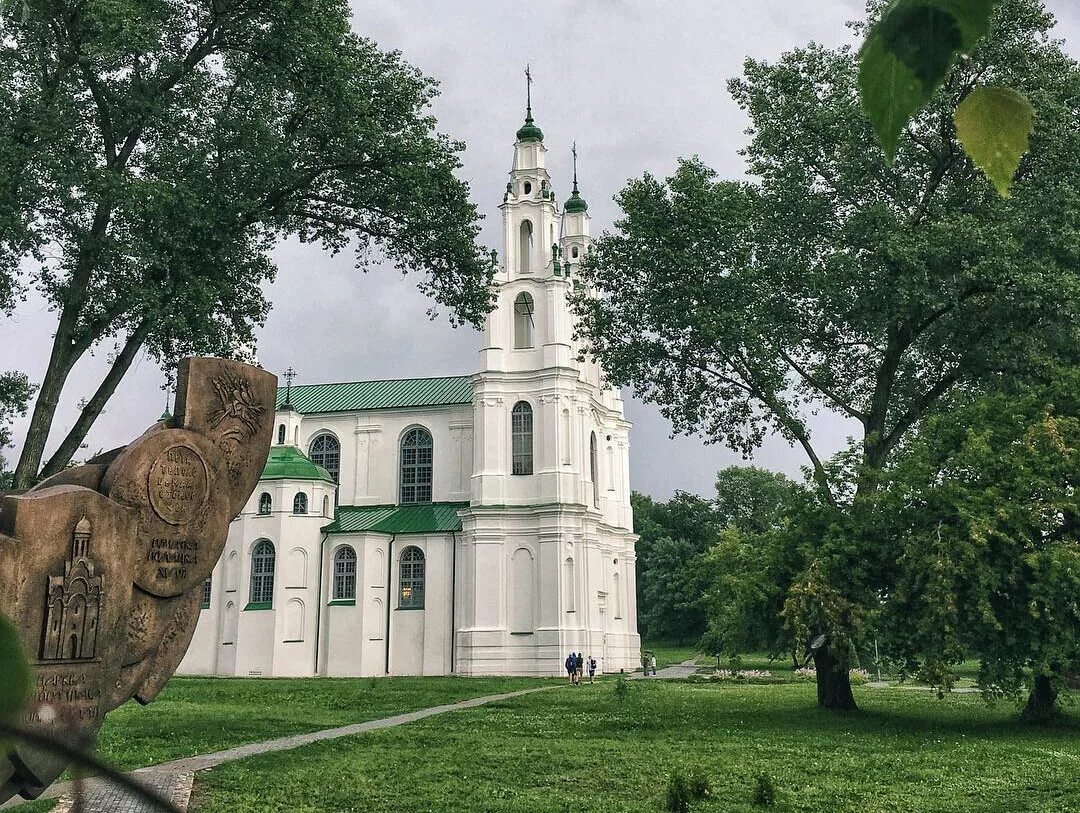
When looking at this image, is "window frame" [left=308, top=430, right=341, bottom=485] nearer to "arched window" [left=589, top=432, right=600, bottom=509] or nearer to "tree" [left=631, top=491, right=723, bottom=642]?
"arched window" [left=589, top=432, right=600, bottom=509]

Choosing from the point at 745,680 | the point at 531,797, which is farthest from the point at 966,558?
the point at 745,680

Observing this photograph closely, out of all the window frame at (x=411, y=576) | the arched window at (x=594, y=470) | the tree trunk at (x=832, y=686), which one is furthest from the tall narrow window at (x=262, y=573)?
the tree trunk at (x=832, y=686)

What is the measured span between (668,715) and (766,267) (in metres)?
8.70

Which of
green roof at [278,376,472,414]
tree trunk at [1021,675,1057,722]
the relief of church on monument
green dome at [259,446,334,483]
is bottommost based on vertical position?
tree trunk at [1021,675,1057,722]

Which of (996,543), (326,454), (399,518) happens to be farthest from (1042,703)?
(326,454)

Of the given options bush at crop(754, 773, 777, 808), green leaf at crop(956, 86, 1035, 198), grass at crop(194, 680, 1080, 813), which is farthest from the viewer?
grass at crop(194, 680, 1080, 813)

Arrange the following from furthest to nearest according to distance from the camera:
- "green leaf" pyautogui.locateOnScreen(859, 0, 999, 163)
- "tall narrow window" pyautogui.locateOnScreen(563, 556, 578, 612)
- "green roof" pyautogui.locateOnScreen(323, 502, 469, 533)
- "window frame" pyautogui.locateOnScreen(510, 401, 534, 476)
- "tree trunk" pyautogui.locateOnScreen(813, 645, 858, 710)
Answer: "window frame" pyautogui.locateOnScreen(510, 401, 534, 476) < "green roof" pyautogui.locateOnScreen(323, 502, 469, 533) < "tall narrow window" pyautogui.locateOnScreen(563, 556, 578, 612) < "tree trunk" pyautogui.locateOnScreen(813, 645, 858, 710) < "green leaf" pyautogui.locateOnScreen(859, 0, 999, 163)

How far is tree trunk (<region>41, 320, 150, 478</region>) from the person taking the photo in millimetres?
13719

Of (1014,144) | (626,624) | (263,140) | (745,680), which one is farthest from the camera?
(626,624)

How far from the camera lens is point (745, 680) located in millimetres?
36156

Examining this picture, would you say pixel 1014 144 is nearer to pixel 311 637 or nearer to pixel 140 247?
pixel 140 247

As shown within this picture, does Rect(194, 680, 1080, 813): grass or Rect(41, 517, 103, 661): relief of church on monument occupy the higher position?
Rect(41, 517, 103, 661): relief of church on monument

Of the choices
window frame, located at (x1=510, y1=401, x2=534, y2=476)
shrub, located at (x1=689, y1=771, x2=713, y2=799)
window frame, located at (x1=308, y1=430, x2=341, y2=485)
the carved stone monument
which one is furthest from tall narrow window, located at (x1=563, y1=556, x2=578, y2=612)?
the carved stone monument

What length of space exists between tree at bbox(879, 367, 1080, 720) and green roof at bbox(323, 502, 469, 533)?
24092 mm
